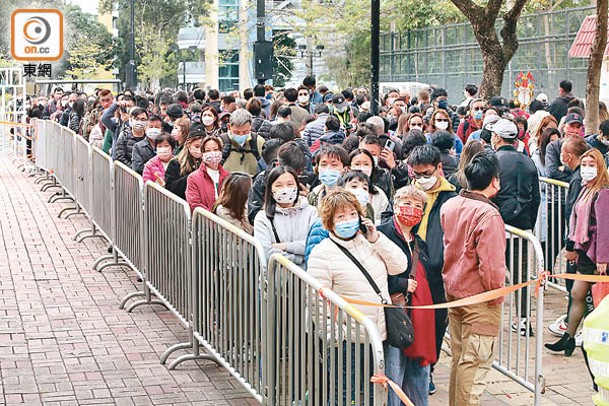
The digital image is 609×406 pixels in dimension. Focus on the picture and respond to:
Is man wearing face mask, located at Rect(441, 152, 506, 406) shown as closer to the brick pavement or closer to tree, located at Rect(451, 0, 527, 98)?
the brick pavement

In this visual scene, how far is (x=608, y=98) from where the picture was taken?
27453 millimetres

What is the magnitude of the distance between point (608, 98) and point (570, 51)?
5.15 metres

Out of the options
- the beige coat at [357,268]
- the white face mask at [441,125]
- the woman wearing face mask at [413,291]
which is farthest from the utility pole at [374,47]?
the beige coat at [357,268]

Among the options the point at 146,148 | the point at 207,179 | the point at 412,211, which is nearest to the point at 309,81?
the point at 146,148

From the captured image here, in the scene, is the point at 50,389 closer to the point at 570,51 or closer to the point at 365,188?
the point at 365,188

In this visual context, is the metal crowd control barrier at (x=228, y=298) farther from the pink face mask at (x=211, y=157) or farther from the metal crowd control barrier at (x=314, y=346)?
the pink face mask at (x=211, y=157)

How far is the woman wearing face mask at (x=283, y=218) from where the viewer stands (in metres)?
7.94

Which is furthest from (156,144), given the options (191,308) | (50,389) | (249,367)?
(249,367)

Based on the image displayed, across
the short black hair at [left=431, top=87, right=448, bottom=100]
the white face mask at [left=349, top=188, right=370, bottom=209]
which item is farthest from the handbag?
the short black hair at [left=431, top=87, right=448, bottom=100]

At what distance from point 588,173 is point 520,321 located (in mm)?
1554

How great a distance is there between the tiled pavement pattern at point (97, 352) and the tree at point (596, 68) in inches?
218

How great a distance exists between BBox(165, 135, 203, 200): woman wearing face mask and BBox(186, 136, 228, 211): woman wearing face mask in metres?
0.64

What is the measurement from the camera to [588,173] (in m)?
9.12

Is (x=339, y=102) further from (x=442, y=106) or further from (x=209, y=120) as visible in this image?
(x=209, y=120)
